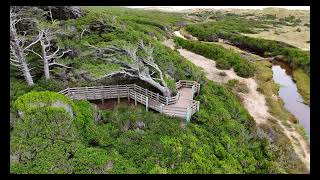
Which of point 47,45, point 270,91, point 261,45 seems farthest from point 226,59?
point 47,45

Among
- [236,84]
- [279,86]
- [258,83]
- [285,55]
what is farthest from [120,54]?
[285,55]

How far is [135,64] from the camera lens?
1122 inches

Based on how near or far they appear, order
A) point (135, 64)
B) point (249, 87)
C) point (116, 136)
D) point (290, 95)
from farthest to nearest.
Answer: point (290, 95)
point (249, 87)
point (135, 64)
point (116, 136)

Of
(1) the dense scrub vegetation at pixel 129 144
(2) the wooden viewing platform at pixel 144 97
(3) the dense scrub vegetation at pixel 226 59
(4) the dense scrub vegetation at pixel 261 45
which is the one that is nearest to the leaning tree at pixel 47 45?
(2) the wooden viewing platform at pixel 144 97

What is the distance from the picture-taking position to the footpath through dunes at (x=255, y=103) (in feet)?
92.2

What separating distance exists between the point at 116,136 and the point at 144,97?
489 centimetres

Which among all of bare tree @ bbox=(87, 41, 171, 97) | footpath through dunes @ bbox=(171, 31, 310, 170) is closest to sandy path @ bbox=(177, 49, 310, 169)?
footpath through dunes @ bbox=(171, 31, 310, 170)

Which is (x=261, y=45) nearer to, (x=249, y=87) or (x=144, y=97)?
(x=249, y=87)

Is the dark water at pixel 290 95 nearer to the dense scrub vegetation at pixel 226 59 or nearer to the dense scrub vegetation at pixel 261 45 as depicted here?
the dense scrub vegetation at pixel 261 45

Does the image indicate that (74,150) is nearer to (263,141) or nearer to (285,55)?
(263,141)

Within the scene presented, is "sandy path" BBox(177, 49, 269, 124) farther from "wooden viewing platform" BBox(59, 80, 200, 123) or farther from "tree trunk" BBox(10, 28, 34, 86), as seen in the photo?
"tree trunk" BBox(10, 28, 34, 86)

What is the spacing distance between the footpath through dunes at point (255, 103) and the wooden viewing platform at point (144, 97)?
8246 millimetres

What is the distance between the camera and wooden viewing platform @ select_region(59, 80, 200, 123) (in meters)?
26.6

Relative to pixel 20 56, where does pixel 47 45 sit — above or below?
above
